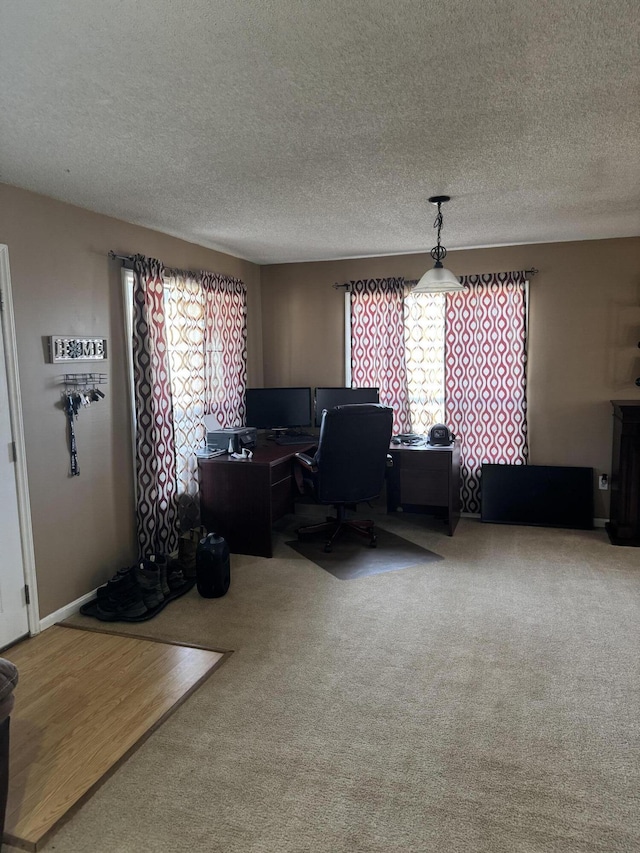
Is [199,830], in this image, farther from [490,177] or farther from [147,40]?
[490,177]

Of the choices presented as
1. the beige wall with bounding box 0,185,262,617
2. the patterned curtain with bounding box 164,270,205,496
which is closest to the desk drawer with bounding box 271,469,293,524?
the patterned curtain with bounding box 164,270,205,496

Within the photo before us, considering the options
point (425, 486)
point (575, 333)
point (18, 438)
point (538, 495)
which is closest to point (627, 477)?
point (538, 495)

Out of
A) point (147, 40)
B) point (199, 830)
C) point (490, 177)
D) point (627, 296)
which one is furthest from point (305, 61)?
point (627, 296)

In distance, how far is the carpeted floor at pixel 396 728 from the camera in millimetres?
1806

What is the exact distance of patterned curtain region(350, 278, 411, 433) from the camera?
205 inches

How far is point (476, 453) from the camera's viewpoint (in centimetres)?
514

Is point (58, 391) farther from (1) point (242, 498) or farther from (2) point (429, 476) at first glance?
(2) point (429, 476)

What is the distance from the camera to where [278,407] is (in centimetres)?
527

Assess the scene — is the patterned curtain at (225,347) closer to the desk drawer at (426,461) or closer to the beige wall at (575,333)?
the beige wall at (575,333)

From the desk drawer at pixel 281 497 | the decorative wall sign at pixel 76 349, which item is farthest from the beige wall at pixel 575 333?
the decorative wall sign at pixel 76 349

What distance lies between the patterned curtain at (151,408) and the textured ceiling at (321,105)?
50 centimetres

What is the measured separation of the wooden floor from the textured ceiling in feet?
7.80

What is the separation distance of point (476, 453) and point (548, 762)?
3.25 meters

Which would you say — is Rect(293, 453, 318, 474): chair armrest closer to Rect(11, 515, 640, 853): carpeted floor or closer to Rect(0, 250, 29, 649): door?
Rect(11, 515, 640, 853): carpeted floor
